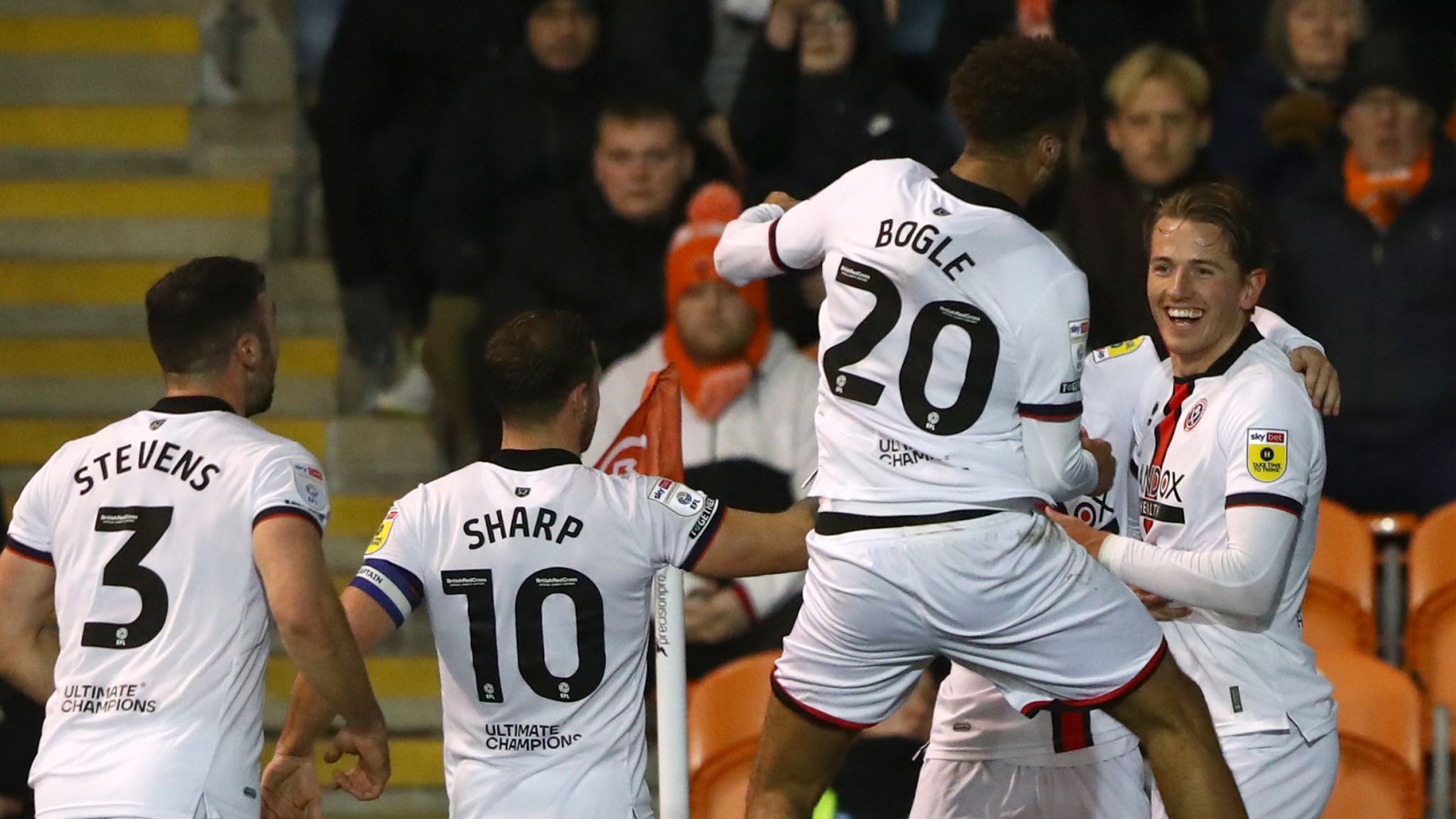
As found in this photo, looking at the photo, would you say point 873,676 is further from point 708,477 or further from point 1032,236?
point 708,477

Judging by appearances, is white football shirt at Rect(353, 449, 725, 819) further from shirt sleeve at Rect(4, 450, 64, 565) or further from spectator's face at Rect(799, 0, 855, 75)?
spectator's face at Rect(799, 0, 855, 75)

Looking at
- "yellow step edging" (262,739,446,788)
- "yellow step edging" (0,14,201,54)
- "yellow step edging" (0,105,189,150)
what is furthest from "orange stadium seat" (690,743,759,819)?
"yellow step edging" (0,14,201,54)

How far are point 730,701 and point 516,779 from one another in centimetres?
187

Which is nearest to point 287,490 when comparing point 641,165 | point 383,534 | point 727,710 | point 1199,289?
point 383,534

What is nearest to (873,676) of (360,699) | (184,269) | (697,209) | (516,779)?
(516,779)

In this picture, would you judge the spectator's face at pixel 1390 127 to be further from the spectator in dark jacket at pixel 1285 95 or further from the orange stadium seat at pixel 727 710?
the orange stadium seat at pixel 727 710

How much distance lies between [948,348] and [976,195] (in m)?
0.35

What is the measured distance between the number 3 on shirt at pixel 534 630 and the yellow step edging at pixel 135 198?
5141mm

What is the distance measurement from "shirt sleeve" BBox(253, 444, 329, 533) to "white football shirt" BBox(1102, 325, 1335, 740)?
178 cm

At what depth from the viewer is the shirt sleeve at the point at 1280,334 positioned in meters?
4.85

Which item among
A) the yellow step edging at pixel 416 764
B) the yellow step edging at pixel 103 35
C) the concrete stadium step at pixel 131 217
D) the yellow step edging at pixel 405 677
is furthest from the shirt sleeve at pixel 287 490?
the yellow step edging at pixel 103 35

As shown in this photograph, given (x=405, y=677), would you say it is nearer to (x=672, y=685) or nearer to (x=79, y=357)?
(x=79, y=357)

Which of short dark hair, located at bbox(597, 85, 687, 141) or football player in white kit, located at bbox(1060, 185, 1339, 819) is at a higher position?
short dark hair, located at bbox(597, 85, 687, 141)

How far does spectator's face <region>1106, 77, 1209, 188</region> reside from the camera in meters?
7.11
